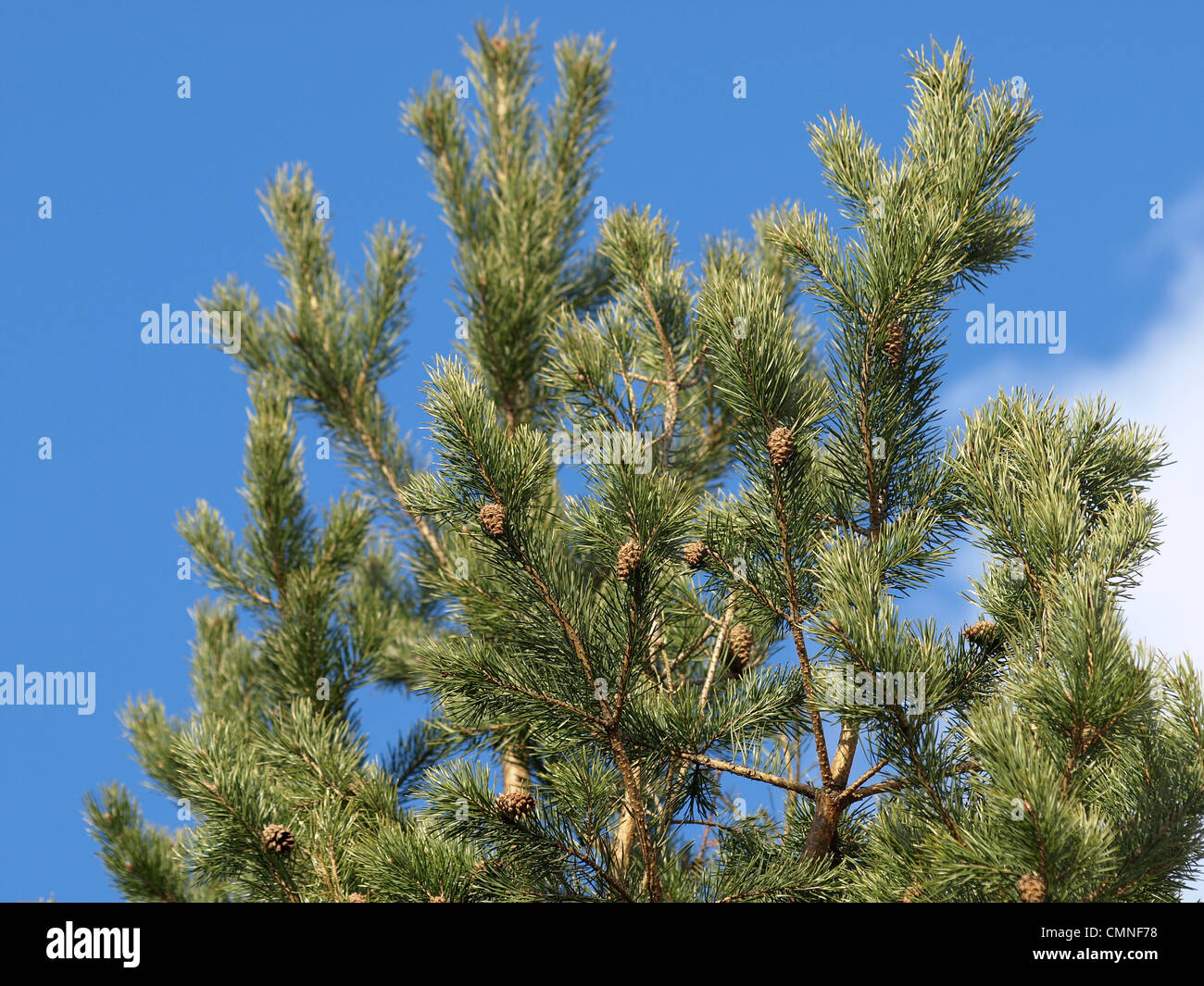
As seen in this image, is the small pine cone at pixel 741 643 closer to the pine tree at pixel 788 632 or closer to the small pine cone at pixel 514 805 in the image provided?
the pine tree at pixel 788 632

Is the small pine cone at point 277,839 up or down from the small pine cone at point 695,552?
down

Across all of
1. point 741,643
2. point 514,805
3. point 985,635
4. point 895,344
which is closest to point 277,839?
point 514,805

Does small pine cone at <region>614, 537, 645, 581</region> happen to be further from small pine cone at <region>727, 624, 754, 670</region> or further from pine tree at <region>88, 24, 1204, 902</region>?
small pine cone at <region>727, 624, 754, 670</region>

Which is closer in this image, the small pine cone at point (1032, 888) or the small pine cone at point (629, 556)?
the small pine cone at point (1032, 888)

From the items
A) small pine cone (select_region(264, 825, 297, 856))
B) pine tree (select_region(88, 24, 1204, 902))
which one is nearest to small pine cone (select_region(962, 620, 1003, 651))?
pine tree (select_region(88, 24, 1204, 902))

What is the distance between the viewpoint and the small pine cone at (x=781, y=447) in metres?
2.77

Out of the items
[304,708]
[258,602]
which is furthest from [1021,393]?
[258,602]

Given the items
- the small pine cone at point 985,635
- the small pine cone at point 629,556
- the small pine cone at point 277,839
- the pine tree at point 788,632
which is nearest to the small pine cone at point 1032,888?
the pine tree at point 788,632

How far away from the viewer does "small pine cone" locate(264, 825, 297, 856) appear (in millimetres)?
3223

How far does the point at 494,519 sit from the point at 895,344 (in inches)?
44.4

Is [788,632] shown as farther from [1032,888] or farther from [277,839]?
[277,839]

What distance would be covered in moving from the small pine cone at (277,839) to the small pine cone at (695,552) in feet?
4.54

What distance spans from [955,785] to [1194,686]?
0.51 metres
